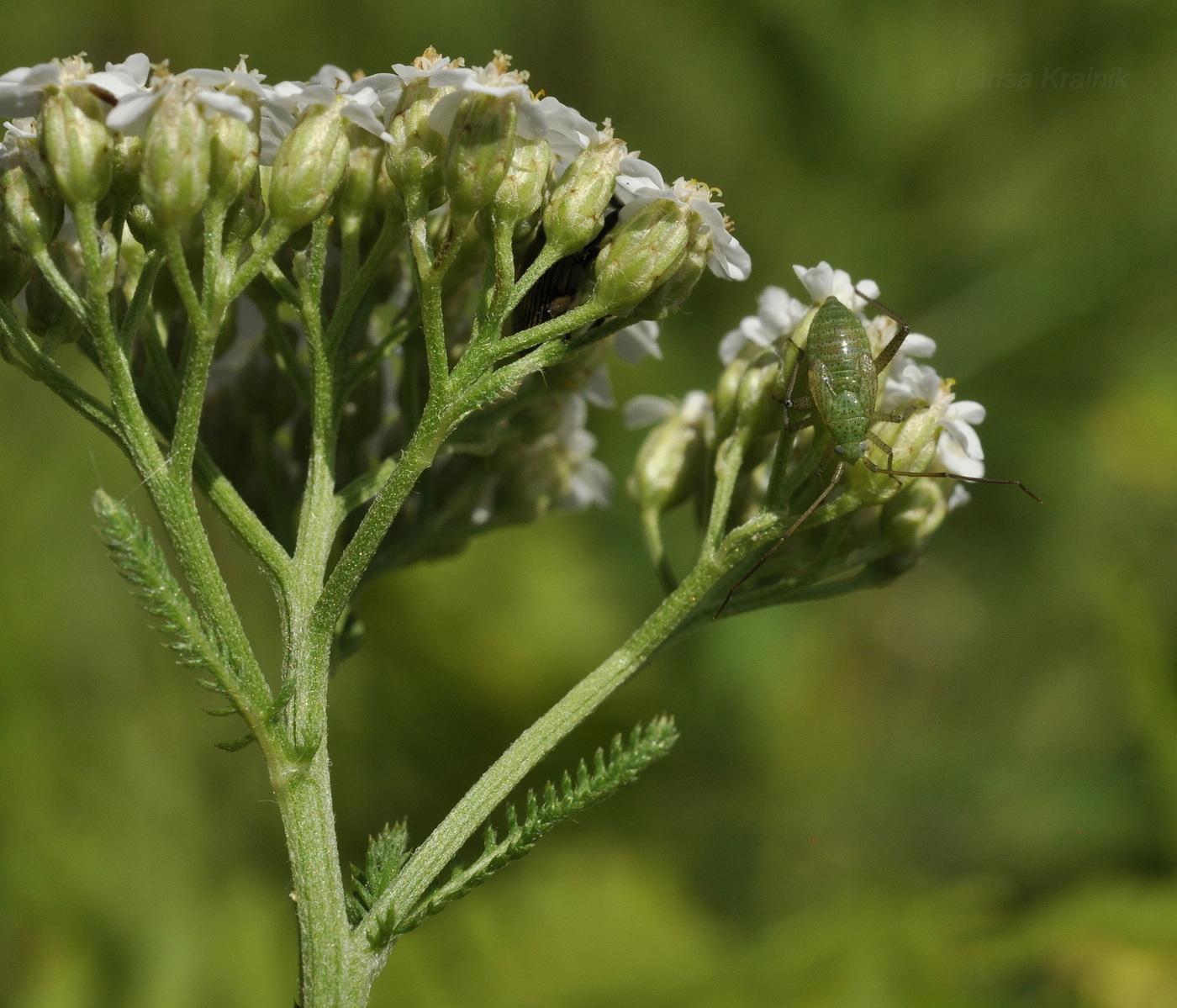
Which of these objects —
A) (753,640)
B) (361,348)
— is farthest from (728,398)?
(753,640)

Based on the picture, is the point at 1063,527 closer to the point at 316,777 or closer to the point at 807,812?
the point at 807,812

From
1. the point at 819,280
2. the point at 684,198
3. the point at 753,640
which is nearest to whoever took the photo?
the point at 684,198

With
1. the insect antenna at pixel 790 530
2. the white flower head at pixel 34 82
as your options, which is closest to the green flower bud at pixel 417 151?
the white flower head at pixel 34 82

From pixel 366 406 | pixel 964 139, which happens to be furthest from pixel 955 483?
pixel 964 139

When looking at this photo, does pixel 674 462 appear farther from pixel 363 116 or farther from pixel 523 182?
pixel 363 116

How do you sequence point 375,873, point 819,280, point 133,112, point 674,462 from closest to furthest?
point 133,112
point 375,873
point 819,280
point 674,462

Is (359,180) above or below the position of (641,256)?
above
